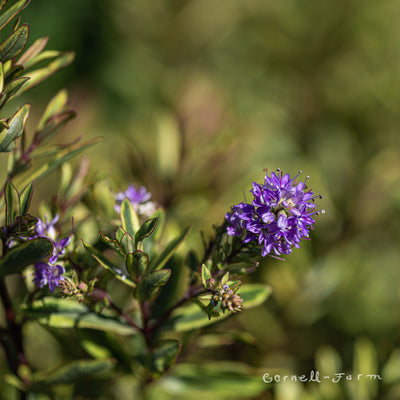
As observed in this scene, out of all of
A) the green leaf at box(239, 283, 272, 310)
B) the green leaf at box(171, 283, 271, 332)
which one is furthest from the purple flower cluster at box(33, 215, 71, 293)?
the green leaf at box(239, 283, 272, 310)

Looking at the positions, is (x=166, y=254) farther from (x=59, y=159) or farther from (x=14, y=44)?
(x=14, y=44)

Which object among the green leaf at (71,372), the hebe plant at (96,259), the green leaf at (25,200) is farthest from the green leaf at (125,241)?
the green leaf at (71,372)

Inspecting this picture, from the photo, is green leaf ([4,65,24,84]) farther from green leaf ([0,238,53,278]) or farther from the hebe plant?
green leaf ([0,238,53,278])

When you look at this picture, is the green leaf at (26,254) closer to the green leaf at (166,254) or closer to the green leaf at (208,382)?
the green leaf at (166,254)

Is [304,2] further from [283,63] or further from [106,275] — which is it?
[106,275]

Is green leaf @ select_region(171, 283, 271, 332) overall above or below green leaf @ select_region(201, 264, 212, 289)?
below

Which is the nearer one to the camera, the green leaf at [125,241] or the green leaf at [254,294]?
the green leaf at [125,241]
